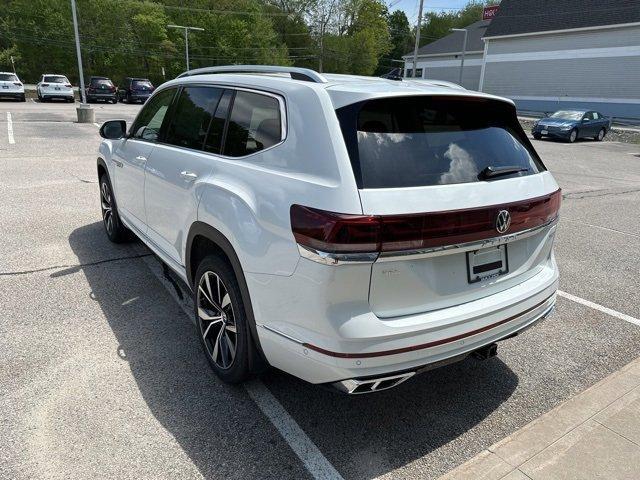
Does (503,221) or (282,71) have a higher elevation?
(282,71)

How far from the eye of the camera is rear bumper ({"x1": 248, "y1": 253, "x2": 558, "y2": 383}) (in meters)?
2.18

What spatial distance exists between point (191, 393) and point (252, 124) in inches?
64.7

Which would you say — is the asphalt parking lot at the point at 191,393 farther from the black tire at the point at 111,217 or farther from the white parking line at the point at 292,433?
the black tire at the point at 111,217

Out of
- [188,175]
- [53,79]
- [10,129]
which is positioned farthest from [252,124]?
[53,79]

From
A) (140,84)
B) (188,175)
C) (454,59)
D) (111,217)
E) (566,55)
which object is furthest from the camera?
(454,59)

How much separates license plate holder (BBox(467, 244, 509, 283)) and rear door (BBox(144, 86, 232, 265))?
1.63 metres

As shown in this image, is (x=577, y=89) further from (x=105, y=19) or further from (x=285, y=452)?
(x=105, y=19)

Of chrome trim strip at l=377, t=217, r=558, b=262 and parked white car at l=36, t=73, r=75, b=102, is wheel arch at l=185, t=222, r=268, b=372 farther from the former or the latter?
parked white car at l=36, t=73, r=75, b=102

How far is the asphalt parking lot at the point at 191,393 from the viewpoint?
2.47 m

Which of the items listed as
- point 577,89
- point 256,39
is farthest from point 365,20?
point 577,89

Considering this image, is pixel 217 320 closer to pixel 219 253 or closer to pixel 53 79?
pixel 219 253

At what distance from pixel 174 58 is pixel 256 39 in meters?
10.4

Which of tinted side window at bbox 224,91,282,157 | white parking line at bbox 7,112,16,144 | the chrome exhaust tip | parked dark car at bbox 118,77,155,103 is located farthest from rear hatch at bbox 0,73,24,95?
the chrome exhaust tip

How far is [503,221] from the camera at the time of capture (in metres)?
2.49
